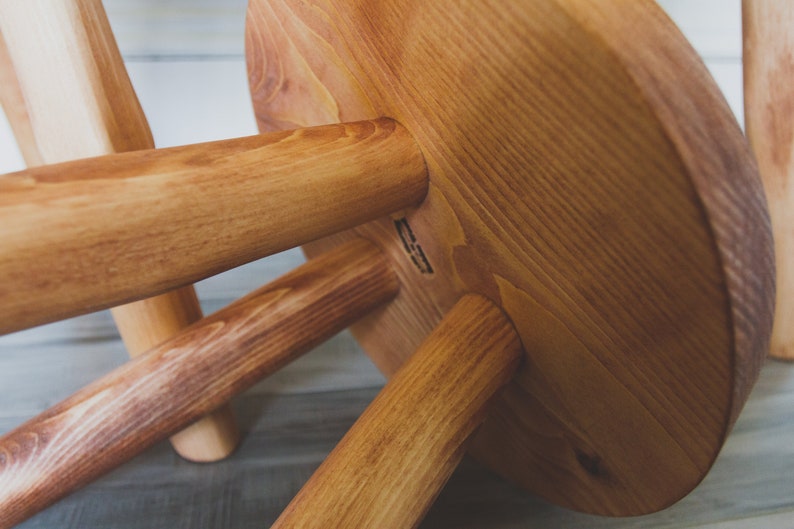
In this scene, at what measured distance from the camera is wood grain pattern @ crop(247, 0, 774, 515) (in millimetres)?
231

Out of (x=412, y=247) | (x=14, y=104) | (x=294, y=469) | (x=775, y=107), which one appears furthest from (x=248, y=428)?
(x=775, y=107)

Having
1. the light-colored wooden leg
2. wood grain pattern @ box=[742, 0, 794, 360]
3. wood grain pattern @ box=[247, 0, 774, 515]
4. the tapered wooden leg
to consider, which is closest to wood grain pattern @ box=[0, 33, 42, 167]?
the light-colored wooden leg

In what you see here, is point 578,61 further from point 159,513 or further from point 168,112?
point 168,112

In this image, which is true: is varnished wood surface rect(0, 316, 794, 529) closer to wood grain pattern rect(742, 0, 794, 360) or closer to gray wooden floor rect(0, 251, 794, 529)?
gray wooden floor rect(0, 251, 794, 529)

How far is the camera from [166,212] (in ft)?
0.79

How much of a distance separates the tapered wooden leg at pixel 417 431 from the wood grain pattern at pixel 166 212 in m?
0.09

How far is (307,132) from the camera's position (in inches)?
12.1

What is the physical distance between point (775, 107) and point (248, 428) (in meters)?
0.49

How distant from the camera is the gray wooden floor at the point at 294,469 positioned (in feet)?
1.37

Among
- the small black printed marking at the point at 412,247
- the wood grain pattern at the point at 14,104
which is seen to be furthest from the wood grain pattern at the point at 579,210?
the wood grain pattern at the point at 14,104

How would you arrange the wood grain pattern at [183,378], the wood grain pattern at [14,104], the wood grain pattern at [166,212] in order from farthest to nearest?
the wood grain pattern at [14,104] → the wood grain pattern at [183,378] → the wood grain pattern at [166,212]

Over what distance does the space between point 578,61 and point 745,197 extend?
81 mm

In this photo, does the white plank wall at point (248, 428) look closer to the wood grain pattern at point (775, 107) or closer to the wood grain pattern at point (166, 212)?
the wood grain pattern at point (775, 107)

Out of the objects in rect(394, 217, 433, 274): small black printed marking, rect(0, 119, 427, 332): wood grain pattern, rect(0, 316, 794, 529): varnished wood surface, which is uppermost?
rect(0, 119, 427, 332): wood grain pattern
